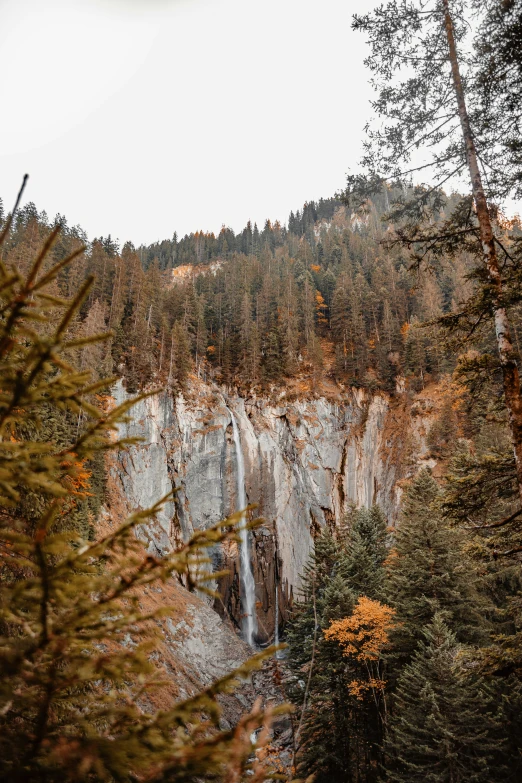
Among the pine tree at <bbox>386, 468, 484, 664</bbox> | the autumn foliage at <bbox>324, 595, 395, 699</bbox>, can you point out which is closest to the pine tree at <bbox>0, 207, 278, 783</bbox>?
the pine tree at <bbox>386, 468, 484, 664</bbox>

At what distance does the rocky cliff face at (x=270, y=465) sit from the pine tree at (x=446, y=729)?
23.5 metres

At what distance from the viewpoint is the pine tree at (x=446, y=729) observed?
10.5 meters

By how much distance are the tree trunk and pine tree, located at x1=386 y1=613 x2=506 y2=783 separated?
8.14m

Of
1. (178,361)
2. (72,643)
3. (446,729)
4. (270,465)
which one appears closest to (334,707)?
(446,729)

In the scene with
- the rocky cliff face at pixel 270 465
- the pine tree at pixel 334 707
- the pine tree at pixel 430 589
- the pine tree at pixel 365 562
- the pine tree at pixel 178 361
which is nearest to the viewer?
the pine tree at pixel 430 589

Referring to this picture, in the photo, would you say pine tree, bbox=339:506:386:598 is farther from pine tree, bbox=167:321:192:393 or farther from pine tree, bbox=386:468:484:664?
pine tree, bbox=167:321:192:393

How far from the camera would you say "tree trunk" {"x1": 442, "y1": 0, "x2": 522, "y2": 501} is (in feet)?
18.2

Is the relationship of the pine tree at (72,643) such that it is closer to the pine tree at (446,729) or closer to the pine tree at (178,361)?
the pine tree at (446,729)

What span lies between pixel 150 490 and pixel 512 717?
1095 inches

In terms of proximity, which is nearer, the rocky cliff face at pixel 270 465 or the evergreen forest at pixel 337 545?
the evergreen forest at pixel 337 545

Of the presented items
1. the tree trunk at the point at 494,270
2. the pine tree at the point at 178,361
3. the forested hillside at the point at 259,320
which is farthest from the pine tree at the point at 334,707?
the pine tree at the point at 178,361

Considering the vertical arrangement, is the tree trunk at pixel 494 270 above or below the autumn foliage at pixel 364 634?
above

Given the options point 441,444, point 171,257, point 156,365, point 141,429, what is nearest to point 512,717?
point 441,444

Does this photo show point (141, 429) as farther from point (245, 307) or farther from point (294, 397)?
point (245, 307)
